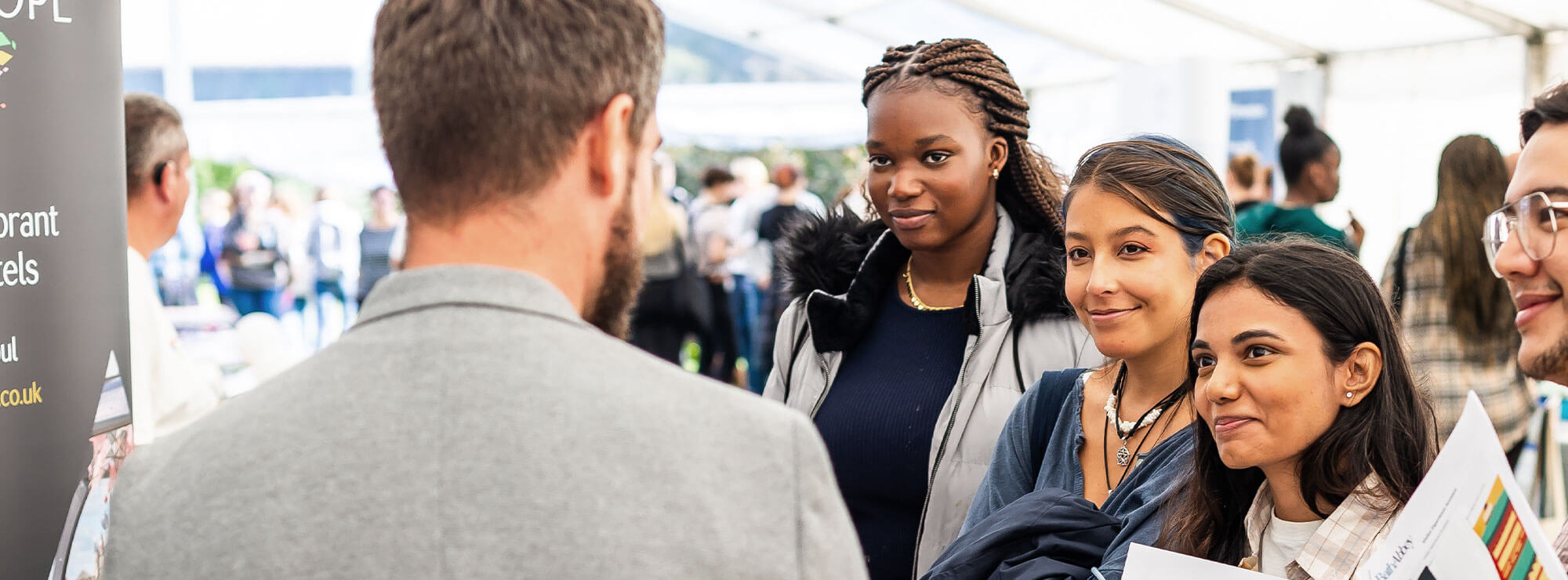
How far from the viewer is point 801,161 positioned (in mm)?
18422

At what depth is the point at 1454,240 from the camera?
4492mm

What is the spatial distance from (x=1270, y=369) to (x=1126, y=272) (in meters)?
0.35

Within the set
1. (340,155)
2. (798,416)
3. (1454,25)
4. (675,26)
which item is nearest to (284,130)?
(340,155)

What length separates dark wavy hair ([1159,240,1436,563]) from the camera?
1.62 m

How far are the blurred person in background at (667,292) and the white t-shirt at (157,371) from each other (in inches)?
181

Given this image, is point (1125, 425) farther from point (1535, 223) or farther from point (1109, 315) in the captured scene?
point (1535, 223)

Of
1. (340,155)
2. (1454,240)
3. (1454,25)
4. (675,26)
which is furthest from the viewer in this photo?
(675,26)

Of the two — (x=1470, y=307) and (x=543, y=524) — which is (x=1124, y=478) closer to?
(x=543, y=524)

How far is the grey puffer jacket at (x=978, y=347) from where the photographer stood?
223cm

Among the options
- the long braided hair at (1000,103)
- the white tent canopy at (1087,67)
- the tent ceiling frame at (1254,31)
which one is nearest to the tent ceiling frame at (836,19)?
the white tent canopy at (1087,67)

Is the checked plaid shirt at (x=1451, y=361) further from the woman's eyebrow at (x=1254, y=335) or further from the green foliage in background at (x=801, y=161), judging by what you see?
the green foliage in background at (x=801, y=161)

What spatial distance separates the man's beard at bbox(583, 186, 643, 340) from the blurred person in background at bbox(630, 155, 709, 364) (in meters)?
6.45

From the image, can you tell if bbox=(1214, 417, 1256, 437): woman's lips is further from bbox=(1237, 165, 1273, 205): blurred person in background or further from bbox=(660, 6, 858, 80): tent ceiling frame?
bbox=(660, 6, 858, 80): tent ceiling frame

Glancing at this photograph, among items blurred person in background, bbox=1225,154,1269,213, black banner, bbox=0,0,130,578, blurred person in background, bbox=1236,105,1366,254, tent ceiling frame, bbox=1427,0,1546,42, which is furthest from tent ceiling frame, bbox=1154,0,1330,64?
black banner, bbox=0,0,130,578
